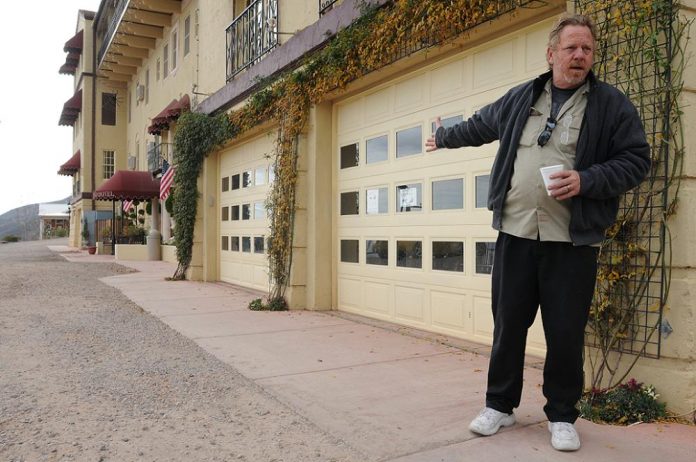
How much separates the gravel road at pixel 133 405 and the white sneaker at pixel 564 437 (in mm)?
910

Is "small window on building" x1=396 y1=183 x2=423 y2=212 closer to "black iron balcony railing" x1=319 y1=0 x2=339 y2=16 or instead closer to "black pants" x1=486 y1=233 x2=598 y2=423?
"black iron balcony railing" x1=319 y1=0 x2=339 y2=16

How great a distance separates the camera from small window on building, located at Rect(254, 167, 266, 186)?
9.29 metres

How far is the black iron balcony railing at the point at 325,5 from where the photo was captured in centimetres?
698

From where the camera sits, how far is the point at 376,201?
660cm

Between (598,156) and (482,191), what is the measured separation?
7.84 feet

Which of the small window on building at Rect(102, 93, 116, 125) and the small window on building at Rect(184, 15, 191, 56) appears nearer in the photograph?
the small window on building at Rect(184, 15, 191, 56)

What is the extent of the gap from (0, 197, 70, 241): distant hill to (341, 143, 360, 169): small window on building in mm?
71047

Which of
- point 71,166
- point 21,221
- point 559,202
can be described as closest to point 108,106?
point 71,166

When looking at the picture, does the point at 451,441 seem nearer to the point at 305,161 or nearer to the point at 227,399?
the point at 227,399

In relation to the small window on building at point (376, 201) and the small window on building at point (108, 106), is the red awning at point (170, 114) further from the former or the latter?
the small window on building at point (108, 106)

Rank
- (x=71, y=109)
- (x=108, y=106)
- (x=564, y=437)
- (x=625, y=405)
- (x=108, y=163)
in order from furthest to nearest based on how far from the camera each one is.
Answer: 1. (x=71, y=109)
2. (x=108, y=163)
3. (x=108, y=106)
4. (x=625, y=405)
5. (x=564, y=437)

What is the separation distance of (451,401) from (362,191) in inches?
143

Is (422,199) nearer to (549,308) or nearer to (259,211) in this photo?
(549,308)

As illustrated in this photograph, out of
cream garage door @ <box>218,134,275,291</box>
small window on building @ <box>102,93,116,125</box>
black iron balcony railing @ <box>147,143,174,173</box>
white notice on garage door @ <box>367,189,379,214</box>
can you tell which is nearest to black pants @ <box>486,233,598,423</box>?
white notice on garage door @ <box>367,189,379,214</box>
